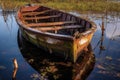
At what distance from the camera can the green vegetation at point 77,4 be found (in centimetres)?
1822

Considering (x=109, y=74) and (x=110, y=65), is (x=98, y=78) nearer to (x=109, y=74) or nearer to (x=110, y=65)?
(x=109, y=74)

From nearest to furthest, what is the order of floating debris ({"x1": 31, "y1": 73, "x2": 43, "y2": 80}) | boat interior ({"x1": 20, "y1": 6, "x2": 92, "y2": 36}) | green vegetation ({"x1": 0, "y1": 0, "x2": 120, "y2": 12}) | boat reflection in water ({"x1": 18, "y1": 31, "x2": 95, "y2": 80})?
floating debris ({"x1": 31, "y1": 73, "x2": 43, "y2": 80}), boat reflection in water ({"x1": 18, "y1": 31, "x2": 95, "y2": 80}), boat interior ({"x1": 20, "y1": 6, "x2": 92, "y2": 36}), green vegetation ({"x1": 0, "y1": 0, "x2": 120, "y2": 12})

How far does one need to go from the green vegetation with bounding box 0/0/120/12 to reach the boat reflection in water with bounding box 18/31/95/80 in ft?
31.1

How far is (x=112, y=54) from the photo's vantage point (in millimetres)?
8914

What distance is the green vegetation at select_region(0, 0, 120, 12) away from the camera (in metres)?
18.2

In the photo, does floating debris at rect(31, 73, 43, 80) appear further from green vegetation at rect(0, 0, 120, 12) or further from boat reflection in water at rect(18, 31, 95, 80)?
green vegetation at rect(0, 0, 120, 12)

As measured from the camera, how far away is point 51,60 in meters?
8.15

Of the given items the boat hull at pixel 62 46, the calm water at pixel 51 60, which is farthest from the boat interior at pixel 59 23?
the calm water at pixel 51 60

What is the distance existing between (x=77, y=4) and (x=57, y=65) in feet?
42.3

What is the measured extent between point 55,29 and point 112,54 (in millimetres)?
2710

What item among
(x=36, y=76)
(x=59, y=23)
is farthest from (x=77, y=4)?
(x=36, y=76)

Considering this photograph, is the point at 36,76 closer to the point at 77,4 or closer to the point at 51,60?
the point at 51,60

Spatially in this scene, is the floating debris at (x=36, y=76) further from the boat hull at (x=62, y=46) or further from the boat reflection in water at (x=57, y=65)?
the boat hull at (x=62, y=46)

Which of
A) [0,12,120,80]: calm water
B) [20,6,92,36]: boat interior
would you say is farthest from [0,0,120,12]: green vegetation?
[0,12,120,80]: calm water
